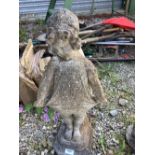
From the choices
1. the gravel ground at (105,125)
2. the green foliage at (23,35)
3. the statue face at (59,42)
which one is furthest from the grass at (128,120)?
the green foliage at (23,35)

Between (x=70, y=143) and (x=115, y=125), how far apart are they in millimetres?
365

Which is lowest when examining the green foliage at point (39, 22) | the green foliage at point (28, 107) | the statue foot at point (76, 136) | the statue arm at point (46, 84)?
the statue foot at point (76, 136)

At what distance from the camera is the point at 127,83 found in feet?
6.78

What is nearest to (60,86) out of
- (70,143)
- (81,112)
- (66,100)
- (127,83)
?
(66,100)

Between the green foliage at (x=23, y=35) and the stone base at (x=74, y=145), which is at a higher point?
the green foliage at (x=23, y=35)

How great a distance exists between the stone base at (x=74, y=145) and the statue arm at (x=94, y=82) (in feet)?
0.92

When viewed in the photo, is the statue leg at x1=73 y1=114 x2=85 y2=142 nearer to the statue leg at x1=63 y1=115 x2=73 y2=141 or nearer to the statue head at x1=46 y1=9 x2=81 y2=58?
the statue leg at x1=63 y1=115 x2=73 y2=141

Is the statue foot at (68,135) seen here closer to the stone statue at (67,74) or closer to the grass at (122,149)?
the stone statue at (67,74)

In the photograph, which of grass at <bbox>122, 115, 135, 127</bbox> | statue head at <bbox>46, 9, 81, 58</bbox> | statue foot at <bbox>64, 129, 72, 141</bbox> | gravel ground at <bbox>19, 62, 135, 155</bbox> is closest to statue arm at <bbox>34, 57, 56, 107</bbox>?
statue head at <bbox>46, 9, 81, 58</bbox>

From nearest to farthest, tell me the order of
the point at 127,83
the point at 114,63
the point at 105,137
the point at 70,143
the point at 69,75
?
the point at 69,75, the point at 70,143, the point at 105,137, the point at 127,83, the point at 114,63

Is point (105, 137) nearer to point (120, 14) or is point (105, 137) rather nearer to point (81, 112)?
point (81, 112)

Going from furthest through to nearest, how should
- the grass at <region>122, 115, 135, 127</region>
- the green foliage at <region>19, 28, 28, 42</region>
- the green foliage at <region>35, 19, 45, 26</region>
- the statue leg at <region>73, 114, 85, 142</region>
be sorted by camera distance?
1. the green foliage at <region>35, 19, 45, 26</region>
2. the green foliage at <region>19, 28, 28, 42</region>
3. the grass at <region>122, 115, 135, 127</region>
4. the statue leg at <region>73, 114, 85, 142</region>

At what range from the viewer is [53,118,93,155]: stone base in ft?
4.89

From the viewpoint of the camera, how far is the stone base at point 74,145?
1.49 metres
